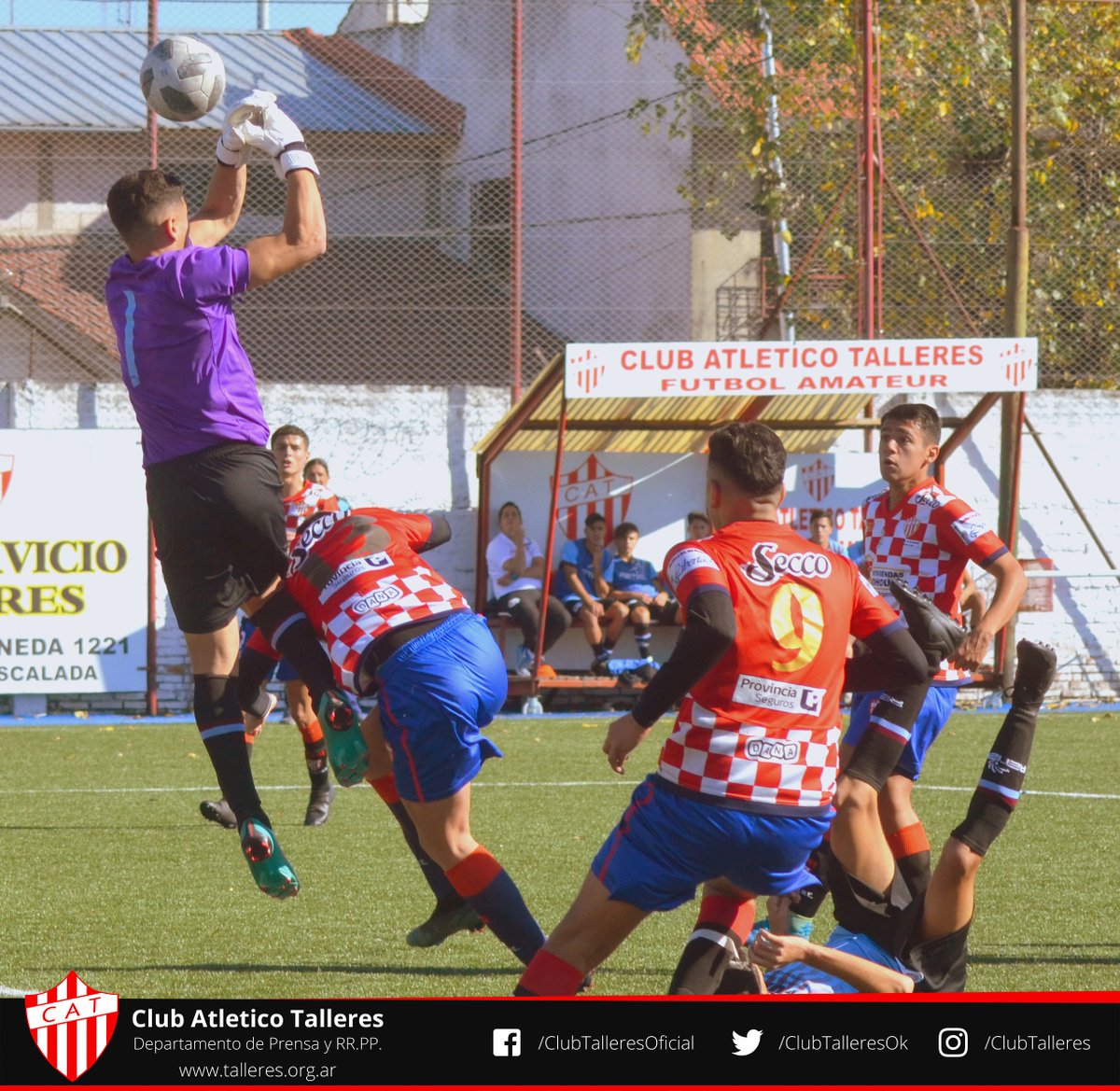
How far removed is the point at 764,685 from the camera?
3984mm

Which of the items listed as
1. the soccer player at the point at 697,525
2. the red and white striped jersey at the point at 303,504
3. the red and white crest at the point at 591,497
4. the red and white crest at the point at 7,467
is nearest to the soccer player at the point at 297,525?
the red and white striped jersey at the point at 303,504

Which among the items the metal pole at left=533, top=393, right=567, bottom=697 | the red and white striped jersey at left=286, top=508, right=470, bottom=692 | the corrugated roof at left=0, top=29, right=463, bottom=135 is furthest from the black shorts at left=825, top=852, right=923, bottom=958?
the corrugated roof at left=0, top=29, right=463, bottom=135

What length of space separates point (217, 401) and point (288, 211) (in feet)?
2.11

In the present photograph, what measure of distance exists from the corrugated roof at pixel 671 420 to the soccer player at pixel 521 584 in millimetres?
726

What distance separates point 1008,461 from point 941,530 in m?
9.75

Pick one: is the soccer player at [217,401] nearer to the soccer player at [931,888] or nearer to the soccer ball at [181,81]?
the soccer ball at [181,81]

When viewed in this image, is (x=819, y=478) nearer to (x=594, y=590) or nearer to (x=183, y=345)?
(x=594, y=590)

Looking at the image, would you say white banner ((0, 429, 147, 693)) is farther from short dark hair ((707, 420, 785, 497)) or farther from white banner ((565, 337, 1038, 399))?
short dark hair ((707, 420, 785, 497))

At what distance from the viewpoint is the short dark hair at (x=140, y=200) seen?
529 cm

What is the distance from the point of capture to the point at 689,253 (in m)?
17.7

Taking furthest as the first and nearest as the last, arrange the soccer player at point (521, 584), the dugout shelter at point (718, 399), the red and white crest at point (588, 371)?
the soccer player at point (521, 584) < the dugout shelter at point (718, 399) < the red and white crest at point (588, 371)

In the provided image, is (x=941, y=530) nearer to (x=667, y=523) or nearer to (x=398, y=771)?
(x=398, y=771)

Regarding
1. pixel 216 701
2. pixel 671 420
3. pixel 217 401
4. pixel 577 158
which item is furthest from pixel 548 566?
pixel 217 401

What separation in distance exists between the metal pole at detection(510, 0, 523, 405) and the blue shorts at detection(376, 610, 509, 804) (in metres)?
10.7
